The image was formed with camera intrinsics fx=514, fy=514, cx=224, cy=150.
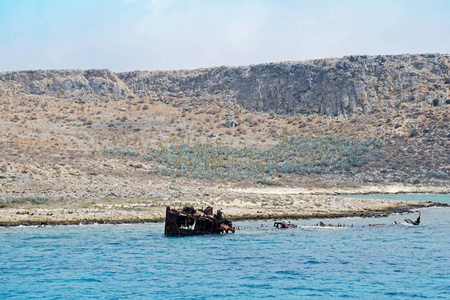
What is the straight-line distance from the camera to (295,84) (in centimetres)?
10344

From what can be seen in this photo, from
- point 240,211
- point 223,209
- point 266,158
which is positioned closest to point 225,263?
point 240,211

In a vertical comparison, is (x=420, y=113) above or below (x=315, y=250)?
above

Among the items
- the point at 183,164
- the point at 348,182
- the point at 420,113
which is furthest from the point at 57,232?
the point at 420,113

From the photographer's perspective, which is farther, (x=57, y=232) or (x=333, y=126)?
(x=333, y=126)

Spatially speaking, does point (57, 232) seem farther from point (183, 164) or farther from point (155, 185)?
point (183, 164)

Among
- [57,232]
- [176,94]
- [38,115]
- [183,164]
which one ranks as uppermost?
[176,94]

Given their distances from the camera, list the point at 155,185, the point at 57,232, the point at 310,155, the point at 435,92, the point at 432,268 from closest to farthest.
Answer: the point at 432,268, the point at 57,232, the point at 155,185, the point at 310,155, the point at 435,92

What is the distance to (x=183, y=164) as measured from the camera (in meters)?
73.2

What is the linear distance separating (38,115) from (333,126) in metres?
53.6

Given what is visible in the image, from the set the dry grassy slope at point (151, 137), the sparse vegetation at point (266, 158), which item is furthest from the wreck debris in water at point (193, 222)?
the sparse vegetation at point (266, 158)

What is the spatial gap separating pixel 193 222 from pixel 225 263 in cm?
907

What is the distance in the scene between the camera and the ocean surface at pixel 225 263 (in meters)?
20.6

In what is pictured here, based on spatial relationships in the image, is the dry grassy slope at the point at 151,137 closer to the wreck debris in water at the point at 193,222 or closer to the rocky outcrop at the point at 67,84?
the rocky outcrop at the point at 67,84

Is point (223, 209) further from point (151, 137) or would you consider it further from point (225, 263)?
point (151, 137)
